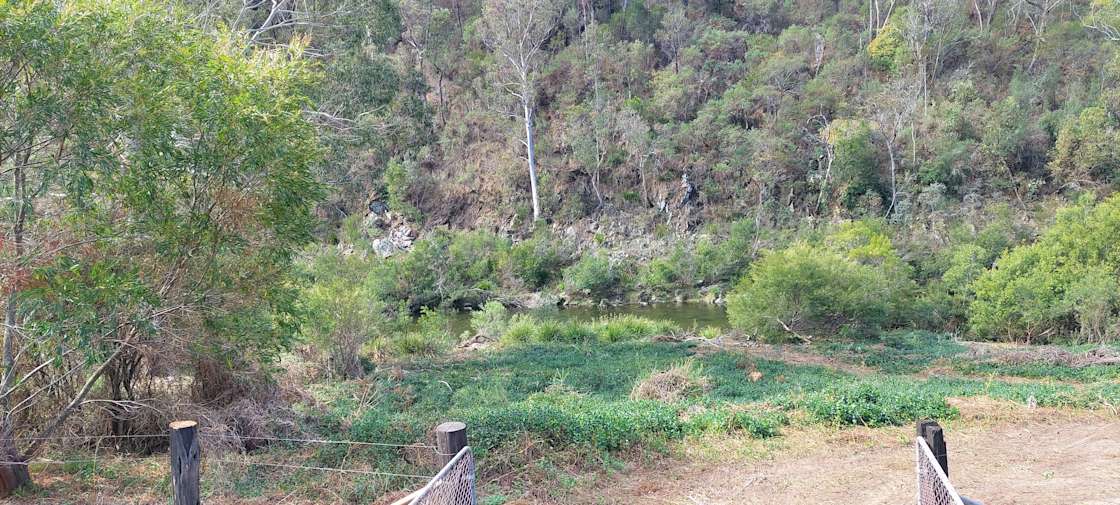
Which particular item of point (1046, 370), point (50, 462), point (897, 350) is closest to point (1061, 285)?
point (897, 350)

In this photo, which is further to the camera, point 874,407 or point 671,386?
point 671,386

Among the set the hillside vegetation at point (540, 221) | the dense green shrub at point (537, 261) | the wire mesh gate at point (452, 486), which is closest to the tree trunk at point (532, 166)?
the hillside vegetation at point (540, 221)

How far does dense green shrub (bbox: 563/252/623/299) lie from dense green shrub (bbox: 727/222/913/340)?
1331 cm

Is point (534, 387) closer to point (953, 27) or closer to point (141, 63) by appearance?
point (141, 63)

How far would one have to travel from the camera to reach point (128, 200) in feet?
19.9

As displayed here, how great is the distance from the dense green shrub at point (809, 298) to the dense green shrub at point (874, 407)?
930cm

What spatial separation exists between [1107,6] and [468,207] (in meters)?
36.2

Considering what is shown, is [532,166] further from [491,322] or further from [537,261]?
[491,322]

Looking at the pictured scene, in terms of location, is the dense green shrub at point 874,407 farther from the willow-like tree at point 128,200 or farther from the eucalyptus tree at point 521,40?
the eucalyptus tree at point 521,40

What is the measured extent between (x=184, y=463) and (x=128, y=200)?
3183mm

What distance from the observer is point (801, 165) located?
37.7 metres

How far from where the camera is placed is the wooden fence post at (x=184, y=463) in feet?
12.8

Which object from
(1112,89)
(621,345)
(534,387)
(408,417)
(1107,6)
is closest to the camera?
(408,417)

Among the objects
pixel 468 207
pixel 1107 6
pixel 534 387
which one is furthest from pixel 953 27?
pixel 534 387
